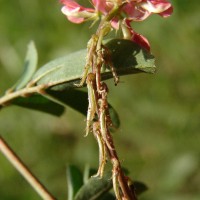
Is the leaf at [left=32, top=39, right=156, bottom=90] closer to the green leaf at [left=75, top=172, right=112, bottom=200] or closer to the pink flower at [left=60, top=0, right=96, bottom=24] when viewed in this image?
the pink flower at [left=60, top=0, right=96, bottom=24]

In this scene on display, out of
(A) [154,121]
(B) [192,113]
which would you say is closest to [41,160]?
(A) [154,121]

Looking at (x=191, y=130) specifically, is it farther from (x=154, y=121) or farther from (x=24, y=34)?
(x=24, y=34)

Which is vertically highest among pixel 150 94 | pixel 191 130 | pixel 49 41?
pixel 49 41

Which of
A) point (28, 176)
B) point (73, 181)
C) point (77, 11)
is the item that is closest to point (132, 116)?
point (73, 181)

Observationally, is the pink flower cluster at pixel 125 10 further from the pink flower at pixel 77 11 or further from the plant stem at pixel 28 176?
the plant stem at pixel 28 176

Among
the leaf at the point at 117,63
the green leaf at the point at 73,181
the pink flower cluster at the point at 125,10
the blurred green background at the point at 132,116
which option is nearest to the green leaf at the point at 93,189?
the green leaf at the point at 73,181

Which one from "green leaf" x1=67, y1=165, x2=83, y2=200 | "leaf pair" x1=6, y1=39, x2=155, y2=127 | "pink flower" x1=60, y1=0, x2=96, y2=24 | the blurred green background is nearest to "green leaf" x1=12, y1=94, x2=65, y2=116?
"leaf pair" x1=6, y1=39, x2=155, y2=127
